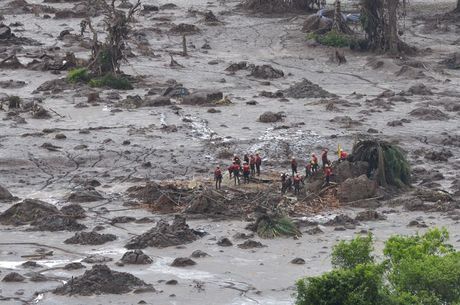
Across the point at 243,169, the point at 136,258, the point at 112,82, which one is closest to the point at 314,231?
the point at 243,169

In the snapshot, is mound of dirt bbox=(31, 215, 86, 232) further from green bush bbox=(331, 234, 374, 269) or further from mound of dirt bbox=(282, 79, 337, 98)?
mound of dirt bbox=(282, 79, 337, 98)

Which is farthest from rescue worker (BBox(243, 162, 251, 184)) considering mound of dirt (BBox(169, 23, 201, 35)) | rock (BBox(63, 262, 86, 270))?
mound of dirt (BBox(169, 23, 201, 35))

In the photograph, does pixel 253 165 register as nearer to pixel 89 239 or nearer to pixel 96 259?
pixel 89 239

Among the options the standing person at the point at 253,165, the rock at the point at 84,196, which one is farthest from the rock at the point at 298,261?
the rock at the point at 84,196

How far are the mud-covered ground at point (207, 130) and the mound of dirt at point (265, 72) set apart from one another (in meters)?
0.34

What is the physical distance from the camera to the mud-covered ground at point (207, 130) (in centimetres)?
2320

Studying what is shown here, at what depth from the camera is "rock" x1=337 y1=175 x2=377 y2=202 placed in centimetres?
2817

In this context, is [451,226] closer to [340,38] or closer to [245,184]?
[245,184]

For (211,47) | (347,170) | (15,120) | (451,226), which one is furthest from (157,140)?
(211,47)

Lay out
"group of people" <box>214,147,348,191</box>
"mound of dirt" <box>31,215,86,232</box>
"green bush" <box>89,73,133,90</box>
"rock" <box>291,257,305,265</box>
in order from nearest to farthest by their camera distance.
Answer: "rock" <box>291,257,305,265</box> → "mound of dirt" <box>31,215,86,232</box> → "group of people" <box>214,147,348,191</box> → "green bush" <box>89,73,133,90</box>

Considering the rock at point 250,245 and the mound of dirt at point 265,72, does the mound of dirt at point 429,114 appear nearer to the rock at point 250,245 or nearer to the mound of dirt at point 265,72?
the mound of dirt at point 265,72

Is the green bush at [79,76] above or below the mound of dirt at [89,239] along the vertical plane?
below

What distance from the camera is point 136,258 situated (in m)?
23.4

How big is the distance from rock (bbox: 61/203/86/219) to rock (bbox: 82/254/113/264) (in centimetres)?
307
